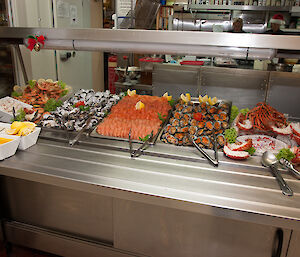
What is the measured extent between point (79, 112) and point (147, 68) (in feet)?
7.07

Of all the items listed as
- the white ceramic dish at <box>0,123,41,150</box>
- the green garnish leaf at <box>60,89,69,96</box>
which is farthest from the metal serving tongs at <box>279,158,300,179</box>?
the green garnish leaf at <box>60,89,69,96</box>

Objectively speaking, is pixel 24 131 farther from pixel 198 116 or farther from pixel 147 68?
pixel 147 68

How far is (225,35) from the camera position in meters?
1.48

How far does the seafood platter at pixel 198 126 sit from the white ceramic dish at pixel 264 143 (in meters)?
0.17

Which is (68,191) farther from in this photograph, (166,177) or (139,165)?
(166,177)

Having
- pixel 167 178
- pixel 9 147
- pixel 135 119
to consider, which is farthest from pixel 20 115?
pixel 167 178

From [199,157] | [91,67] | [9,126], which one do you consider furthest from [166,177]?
[91,67]

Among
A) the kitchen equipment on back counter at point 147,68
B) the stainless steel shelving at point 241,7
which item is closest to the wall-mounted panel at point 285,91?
the kitchen equipment on back counter at point 147,68

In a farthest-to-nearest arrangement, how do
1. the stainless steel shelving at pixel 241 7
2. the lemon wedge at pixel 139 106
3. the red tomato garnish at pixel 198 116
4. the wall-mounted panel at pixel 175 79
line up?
the stainless steel shelving at pixel 241 7
the wall-mounted panel at pixel 175 79
the lemon wedge at pixel 139 106
the red tomato garnish at pixel 198 116

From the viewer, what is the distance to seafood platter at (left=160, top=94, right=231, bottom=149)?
68.7 inches

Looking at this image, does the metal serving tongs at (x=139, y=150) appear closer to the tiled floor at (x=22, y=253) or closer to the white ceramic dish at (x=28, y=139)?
the white ceramic dish at (x=28, y=139)

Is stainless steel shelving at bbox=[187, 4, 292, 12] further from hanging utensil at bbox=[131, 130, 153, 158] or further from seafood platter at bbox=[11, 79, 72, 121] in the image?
hanging utensil at bbox=[131, 130, 153, 158]

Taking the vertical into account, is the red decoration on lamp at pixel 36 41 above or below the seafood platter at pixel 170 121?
above

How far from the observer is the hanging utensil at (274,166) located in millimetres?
1332
